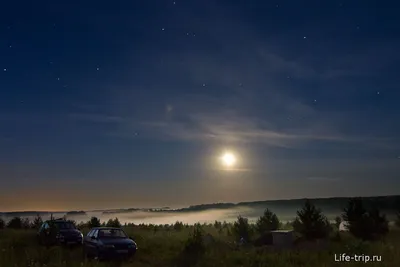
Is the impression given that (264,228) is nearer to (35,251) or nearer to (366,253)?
(366,253)

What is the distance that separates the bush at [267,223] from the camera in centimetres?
4344

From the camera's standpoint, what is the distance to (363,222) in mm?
34656

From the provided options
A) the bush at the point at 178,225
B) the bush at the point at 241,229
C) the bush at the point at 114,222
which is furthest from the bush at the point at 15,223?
the bush at the point at 241,229

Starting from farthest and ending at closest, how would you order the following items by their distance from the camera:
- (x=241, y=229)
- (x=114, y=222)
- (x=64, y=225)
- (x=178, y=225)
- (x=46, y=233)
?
(x=178, y=225) → (x=114, y=222) → (x=241, y=229) → (x=64, y=225) → (x=46, y=233)

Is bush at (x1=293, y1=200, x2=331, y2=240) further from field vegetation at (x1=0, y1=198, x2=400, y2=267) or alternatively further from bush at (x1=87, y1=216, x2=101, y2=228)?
bush at (x1=87, y1=216, x2=101, y2=228)

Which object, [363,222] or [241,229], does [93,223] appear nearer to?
A: [241,229]

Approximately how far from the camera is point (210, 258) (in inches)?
902

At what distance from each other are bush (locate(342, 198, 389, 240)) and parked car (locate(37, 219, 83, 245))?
2195cm

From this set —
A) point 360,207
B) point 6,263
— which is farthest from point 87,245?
point 360,207

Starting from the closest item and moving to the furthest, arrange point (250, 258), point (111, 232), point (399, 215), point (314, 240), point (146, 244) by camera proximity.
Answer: point (250, 258), point (111, 232), point (146, 244), point (314, 240), point (399, 215)

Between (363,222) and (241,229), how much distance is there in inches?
449

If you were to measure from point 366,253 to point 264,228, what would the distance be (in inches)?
818

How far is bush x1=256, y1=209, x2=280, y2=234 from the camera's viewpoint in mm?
43438

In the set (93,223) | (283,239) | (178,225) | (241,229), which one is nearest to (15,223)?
(93,223)
